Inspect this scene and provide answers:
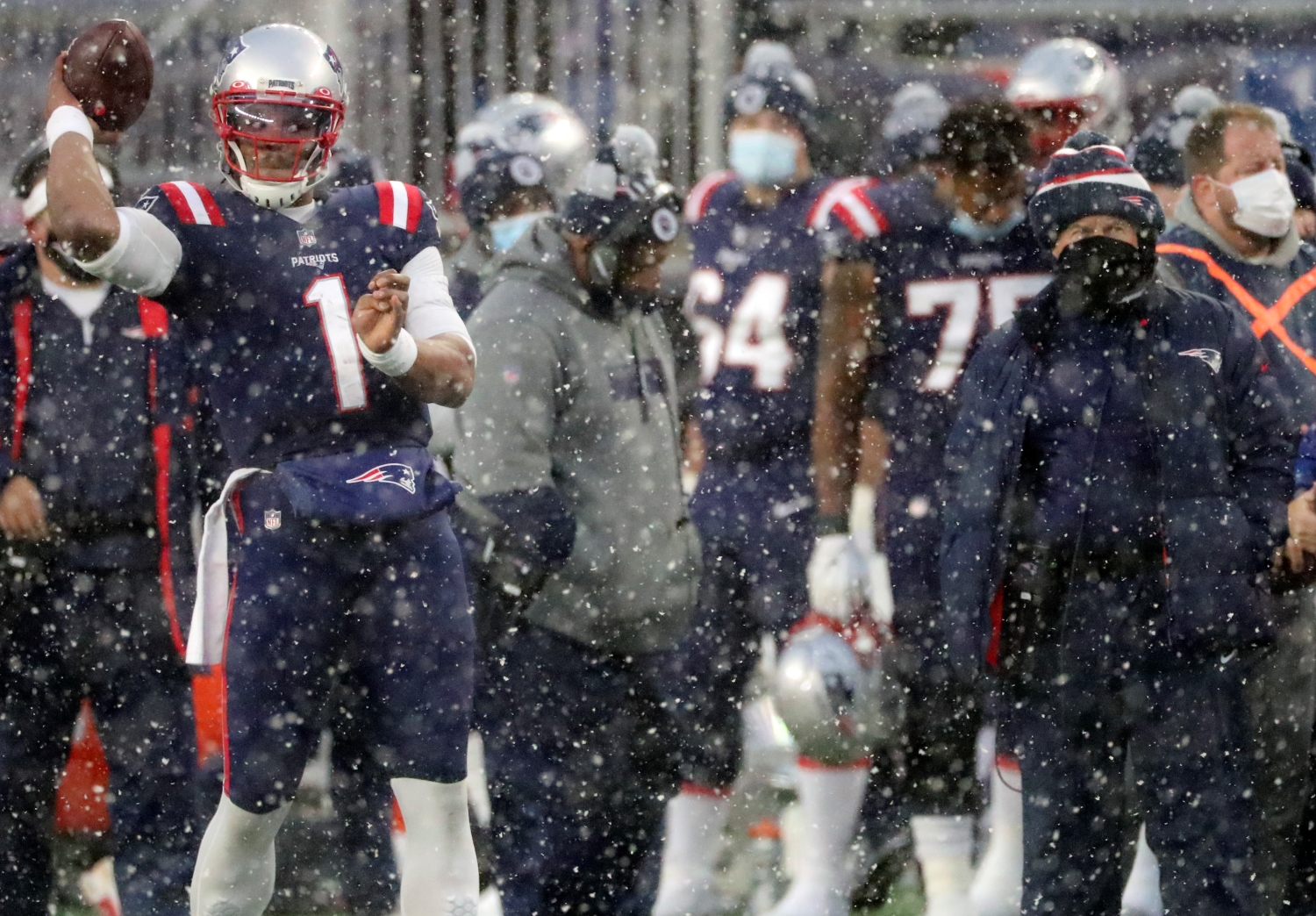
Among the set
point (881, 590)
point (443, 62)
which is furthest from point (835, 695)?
point (443, 62)

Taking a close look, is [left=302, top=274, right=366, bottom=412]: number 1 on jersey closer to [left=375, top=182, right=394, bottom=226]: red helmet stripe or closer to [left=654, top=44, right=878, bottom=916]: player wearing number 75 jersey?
[left=375, top=182, right=394, bottom=226]: red helmet stripe

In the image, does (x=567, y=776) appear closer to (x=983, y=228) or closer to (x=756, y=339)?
(x=756, y=339)

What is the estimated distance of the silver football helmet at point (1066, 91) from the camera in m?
5.75

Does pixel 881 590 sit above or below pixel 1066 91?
below

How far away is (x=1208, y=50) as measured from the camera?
35.2 ft

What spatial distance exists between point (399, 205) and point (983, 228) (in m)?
1.84

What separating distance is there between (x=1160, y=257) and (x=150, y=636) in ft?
8.28

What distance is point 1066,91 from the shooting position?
600 centimetres

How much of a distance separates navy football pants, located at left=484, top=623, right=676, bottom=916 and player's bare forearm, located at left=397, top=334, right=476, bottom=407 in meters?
1.03

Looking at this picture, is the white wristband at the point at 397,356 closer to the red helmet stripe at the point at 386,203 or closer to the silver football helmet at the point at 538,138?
the red helmet stripe at the point at 386,203

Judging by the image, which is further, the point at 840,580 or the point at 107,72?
the point at 840,580

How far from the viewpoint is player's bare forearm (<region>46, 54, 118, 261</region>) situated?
3533 millimetres

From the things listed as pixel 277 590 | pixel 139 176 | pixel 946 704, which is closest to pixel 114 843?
pixel 277 590

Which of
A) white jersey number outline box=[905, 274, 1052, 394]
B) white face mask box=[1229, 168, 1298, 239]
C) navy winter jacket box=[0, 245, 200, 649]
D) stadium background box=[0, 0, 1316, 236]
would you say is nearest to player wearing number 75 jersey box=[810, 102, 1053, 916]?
white jersey number outline box=[905, 274, 1052, 394]
